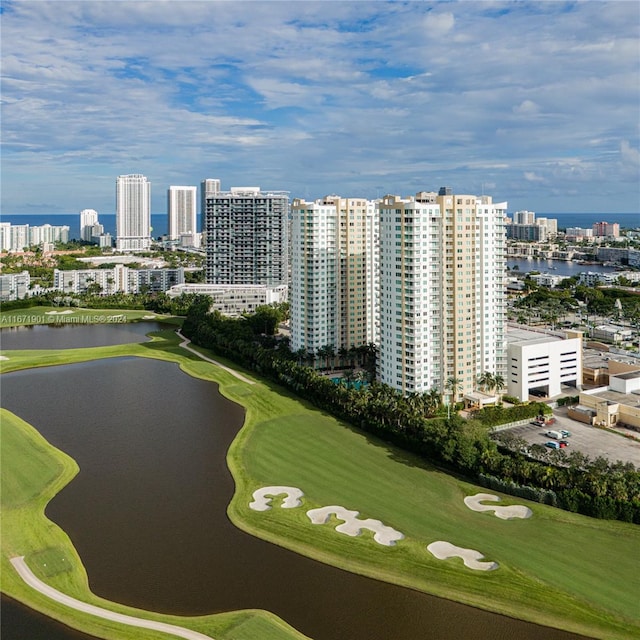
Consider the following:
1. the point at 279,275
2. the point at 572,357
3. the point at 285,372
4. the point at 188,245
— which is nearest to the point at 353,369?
the point at 285,372

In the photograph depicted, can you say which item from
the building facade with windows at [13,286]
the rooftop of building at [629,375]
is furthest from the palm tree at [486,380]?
the building facade with windows at [13,286]

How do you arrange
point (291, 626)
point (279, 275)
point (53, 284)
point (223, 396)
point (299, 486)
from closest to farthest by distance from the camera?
point (291, 626) < point (299, 486) < point (223, 396) < point (279, 275) < point (53, 284)

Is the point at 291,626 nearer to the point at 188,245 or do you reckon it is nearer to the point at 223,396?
the point at 223,396

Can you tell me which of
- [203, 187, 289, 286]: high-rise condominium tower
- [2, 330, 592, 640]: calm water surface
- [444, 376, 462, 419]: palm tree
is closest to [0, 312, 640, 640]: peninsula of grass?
[2, 330, 592, 640]: calm water surface

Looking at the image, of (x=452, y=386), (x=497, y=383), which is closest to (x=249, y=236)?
(x=452, y=386)

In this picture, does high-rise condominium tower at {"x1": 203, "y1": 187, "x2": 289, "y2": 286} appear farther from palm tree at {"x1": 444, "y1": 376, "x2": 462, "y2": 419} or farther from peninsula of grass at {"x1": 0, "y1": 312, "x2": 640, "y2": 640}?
peninsula of grass at {"x1": 0, "y1": 312, "x2": 640, "y2": 640}

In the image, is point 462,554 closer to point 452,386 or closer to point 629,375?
point 452,386
